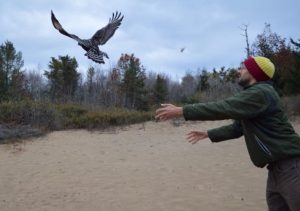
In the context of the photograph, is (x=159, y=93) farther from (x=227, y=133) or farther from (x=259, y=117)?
(x=259, y=117)

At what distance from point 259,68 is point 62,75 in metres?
26.2

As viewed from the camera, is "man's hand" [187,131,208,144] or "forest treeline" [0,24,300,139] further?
"forest treeline" [0,24,300,139]

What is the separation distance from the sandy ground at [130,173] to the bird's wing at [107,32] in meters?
2.73

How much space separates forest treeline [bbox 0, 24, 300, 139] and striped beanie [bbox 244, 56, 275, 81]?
13.1 meters

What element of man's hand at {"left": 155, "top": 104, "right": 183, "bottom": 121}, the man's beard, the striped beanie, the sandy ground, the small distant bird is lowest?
the sandy ground

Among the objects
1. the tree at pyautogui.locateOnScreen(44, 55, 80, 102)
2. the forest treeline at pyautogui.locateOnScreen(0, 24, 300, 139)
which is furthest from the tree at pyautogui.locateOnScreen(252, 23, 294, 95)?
the tree at pyautogui.locateOnScreen(44, 55, 80, 102)

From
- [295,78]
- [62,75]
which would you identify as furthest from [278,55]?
[62,75]

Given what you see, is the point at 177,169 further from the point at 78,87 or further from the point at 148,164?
the point at 78,87

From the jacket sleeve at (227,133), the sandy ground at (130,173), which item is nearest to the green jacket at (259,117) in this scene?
the jacket sleeve at (227,133)

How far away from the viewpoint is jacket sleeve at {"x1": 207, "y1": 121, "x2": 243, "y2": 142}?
371 centimetres

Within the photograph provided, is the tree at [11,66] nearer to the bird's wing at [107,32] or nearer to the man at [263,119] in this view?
the bird's wing at [107,32]

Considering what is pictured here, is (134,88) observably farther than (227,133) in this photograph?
Yes

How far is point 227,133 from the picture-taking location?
3.73 m

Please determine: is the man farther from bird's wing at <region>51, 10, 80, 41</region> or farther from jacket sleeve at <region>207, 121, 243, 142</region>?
bird's wing at <region>51, 10, 80, 41</region>
